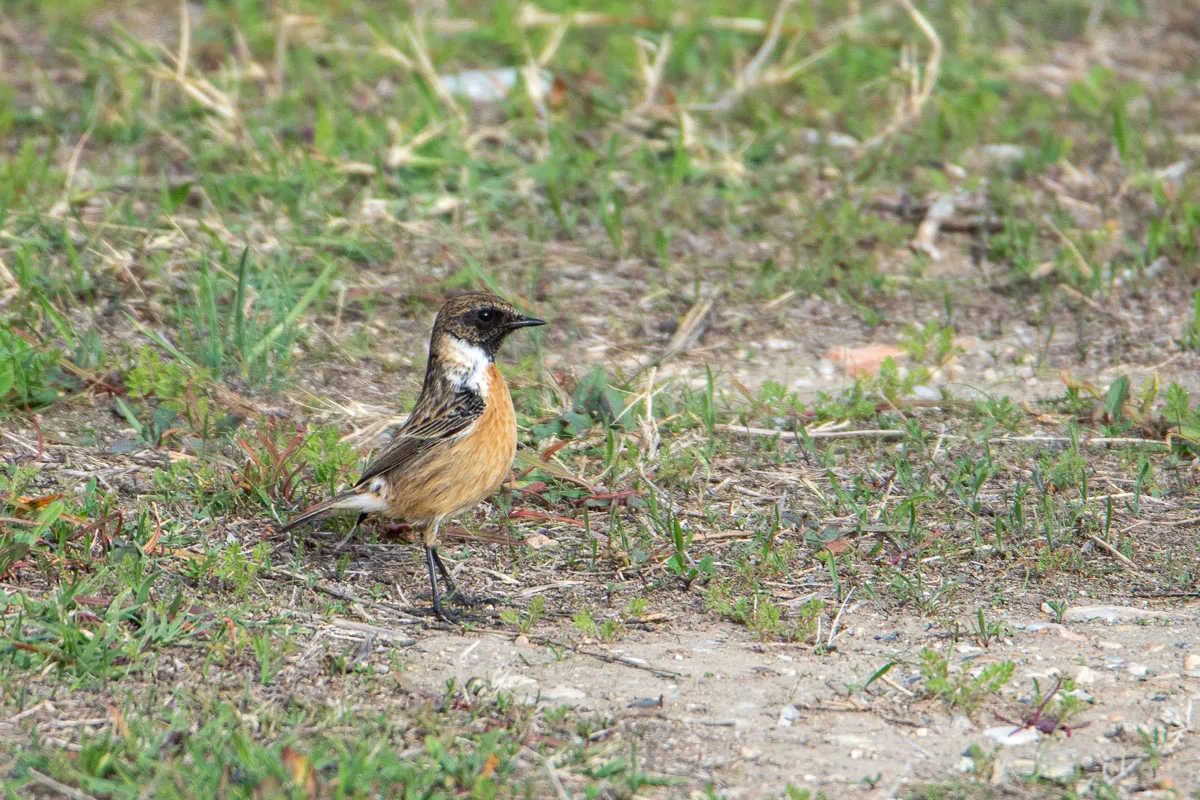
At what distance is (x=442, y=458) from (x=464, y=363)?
0.58 m

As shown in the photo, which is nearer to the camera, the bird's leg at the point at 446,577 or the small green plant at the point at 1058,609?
the small green plant at the point at 1058,609

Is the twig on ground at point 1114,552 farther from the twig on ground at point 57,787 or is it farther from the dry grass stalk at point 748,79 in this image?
the dry grass stalk at point 748,79

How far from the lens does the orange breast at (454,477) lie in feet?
18.9

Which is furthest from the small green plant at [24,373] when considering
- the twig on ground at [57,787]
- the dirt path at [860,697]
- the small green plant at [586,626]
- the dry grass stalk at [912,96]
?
the dry grass stalk at [912,96]

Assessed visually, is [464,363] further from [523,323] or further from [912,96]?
[912,96]

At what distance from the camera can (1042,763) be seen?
448 cm

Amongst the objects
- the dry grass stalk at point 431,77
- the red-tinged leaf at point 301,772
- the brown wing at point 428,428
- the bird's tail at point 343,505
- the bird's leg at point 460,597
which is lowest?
the bird's leg at point 460,597

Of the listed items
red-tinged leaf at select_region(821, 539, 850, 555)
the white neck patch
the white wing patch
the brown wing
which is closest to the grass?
red-tinged leaf at select_region(821, 539, 850, 555)

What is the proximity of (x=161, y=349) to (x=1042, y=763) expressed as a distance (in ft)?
15.3

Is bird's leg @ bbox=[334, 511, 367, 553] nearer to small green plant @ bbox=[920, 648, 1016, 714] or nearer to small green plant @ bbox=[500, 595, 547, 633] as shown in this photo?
small green plant @ bbox=[500, 595, 547, 633]

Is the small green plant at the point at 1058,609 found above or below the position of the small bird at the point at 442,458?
below

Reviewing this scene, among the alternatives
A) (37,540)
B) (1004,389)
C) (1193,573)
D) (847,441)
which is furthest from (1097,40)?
(37,540)

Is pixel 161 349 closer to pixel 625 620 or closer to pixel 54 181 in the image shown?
pixel 54 181

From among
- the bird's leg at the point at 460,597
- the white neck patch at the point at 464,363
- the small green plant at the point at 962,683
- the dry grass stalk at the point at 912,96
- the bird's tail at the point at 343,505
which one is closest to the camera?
the small green plant at the point at 962,683
